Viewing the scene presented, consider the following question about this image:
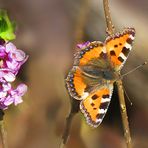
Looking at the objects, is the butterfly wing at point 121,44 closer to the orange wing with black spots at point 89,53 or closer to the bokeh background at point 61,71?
the orange wing with black spots at point 89,53

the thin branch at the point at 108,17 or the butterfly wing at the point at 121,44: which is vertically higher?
the thin branch at the point at 108,17

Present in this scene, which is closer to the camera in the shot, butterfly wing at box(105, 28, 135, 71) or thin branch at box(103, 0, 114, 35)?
thin branch at box(103, 0, 114, 35)

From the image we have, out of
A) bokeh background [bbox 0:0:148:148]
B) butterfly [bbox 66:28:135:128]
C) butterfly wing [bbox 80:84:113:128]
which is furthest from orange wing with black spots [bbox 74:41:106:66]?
bokeh background [bbox 0:0:148:148]

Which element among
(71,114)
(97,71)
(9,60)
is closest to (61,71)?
(97,71)

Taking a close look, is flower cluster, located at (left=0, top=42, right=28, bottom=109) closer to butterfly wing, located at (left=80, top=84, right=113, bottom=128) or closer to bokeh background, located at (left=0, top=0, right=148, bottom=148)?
butterfly wing, located at (left=80, top=84, right=113, bottom=128)

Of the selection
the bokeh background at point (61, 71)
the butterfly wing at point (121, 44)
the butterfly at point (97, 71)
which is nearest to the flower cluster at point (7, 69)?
the butterfly at point (97, 71)

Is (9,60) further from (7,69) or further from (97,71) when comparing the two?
(97,71)
